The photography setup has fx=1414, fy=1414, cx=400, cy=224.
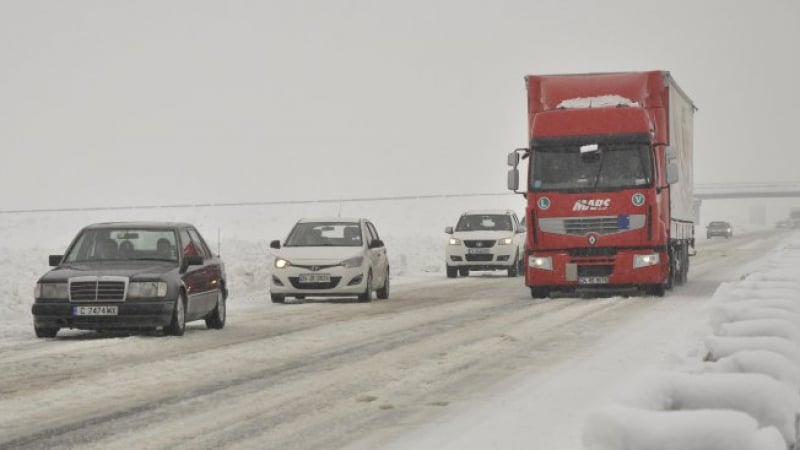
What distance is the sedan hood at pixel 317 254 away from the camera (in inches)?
950

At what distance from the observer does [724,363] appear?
5.91 m

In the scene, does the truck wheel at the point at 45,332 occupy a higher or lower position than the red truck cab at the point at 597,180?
lower

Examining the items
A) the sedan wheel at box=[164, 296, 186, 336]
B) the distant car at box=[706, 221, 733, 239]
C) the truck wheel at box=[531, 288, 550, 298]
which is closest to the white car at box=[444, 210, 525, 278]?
the truck wheel at box=[531, 288, 550, 298]

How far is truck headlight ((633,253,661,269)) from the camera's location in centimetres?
2417

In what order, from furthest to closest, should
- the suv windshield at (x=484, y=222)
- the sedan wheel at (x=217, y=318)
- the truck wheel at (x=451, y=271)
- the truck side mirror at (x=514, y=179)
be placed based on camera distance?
the suv windshield at (x=484, y=222)
the truck wheel at (x=451, y=271)
the truck side mirror at (x=514, y=179)
the sedan wheel at (x=217, y=318)

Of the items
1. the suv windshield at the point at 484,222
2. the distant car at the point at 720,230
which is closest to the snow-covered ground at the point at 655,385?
the suv windshield at the point at 484,222

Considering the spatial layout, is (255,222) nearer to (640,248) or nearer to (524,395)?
(640,248)

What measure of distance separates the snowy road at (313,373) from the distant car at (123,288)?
1.17ft

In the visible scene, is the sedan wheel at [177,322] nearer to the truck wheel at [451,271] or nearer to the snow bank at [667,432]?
the snow bank at [667,432]

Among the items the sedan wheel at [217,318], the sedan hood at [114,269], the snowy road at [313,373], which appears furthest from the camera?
the sedan wheel at [217,318]

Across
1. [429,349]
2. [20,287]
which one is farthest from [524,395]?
[20,287]

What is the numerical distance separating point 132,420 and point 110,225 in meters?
9.05

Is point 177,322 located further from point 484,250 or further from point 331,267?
point 484,250

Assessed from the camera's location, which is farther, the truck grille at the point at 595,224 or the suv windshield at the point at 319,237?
the suv windshield at the point at 319,237
